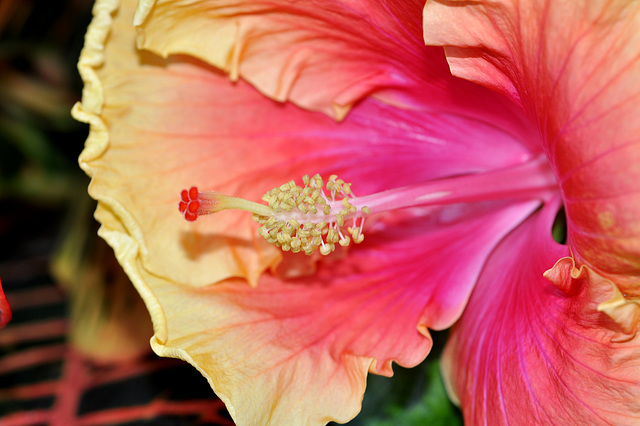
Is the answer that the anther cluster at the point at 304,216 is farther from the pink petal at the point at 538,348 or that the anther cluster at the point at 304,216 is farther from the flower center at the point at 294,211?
the pink petal at the point at 538,348

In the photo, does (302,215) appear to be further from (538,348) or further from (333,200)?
(538,348)

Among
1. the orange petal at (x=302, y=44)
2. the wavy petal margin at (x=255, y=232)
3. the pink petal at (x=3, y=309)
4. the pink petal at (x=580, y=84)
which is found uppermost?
the pink petal at (x=580, y=84)

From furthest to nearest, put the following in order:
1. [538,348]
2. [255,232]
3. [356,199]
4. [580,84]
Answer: [255,232], [356,199], [538,348], [580,84]

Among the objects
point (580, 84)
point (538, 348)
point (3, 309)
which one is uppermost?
point (580, 84)

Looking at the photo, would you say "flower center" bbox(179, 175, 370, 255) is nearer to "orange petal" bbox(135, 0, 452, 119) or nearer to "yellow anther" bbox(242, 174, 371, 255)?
"yellow anther" bbox(242, 174, 371, 255)

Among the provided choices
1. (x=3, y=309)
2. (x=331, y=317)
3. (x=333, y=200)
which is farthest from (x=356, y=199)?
(x=3, y=309)

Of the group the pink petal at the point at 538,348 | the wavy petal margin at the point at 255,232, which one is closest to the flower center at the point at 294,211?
the wavy petal margin at the point at 255,232
